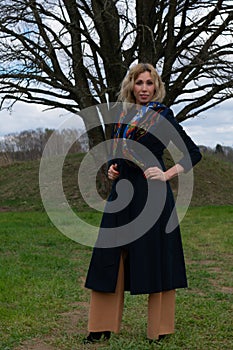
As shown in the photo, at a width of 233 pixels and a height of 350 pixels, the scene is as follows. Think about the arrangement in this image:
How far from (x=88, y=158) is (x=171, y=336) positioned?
45.0ft

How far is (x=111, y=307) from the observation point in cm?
389

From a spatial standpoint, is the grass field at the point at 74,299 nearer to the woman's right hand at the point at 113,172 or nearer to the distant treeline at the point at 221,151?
the woman's right hand at the point at 113,172

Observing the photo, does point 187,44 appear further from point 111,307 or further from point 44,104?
point 111,307

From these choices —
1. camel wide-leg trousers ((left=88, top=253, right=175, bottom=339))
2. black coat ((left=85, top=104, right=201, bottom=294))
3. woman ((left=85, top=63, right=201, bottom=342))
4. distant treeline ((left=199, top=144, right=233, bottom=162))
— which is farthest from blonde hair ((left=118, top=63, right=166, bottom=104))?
distant treeline ((left=199, top=144, right=233, bottom=162))

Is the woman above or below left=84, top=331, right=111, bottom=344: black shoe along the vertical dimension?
above

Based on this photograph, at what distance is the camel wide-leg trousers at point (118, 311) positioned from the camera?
3.85 m

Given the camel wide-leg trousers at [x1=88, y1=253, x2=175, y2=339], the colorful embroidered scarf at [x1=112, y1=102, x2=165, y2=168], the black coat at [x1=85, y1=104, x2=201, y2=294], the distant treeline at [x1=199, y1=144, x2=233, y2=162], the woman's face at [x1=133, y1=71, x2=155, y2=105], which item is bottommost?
the camel wide-leg trousers at [x1=88, y1=253, x2=175, y2=339]

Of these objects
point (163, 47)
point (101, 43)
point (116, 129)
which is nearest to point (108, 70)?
point (101, 43)

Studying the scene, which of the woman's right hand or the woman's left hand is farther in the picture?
the woman's right hand

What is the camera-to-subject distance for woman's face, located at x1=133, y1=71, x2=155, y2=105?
12.6 ft

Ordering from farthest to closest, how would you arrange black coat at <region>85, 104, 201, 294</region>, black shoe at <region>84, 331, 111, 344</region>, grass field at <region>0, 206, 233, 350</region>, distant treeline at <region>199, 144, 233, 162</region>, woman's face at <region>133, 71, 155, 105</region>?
distant treeline at <region>199, 144, 233, 162</region> → grass field at <region>0, 206, 233, 350</region> → black shoe at <region>84, 331, 111, 344</region> → woman's face at <region>133, 71, 155, 105</region> → black coat at <region>85, 104, 201, 294</region>

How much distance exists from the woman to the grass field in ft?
1.02

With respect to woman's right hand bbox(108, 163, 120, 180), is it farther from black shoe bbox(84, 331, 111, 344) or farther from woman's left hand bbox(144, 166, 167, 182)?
black shoe bbox(84, 331, 111, 344)

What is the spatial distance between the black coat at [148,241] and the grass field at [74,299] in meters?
0.45
